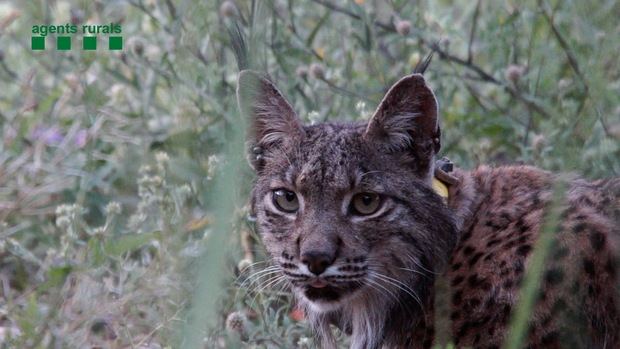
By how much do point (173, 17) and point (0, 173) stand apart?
4.72 feet

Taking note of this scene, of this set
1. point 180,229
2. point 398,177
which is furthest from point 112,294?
point 180,229

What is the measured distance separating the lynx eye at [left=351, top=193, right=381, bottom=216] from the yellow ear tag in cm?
30

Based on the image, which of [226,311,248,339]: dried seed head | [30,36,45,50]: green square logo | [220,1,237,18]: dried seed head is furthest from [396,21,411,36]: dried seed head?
[30,36,45,50]: green square logo

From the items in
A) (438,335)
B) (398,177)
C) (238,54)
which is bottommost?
(438,335)

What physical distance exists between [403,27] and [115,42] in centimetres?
217

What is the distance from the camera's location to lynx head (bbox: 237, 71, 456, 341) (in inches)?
201

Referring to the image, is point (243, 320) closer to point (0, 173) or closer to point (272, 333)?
point (272, 333)

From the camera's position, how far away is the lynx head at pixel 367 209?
5.11m

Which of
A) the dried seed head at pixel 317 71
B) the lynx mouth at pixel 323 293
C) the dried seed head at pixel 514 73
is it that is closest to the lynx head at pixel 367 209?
the lynx mouth at pixel 323 293

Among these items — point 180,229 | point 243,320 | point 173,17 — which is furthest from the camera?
point 173,17

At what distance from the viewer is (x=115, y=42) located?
8.06m

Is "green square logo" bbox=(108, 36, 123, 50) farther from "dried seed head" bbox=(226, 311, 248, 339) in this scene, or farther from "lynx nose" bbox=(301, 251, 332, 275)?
"lynx nose" bbox=(301, 251, 332, 275)

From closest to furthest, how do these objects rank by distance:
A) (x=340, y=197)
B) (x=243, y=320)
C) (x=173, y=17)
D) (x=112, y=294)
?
1. (x=340, y=197)
2. (x=243, y=320)
3. (x=112, y=294)
4. (x=173, y=17)

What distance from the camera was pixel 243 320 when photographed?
5832 millimetres
